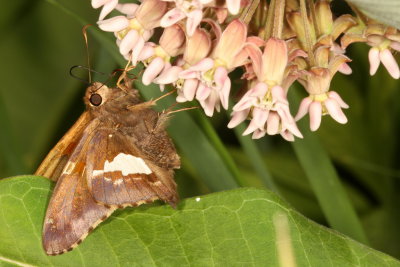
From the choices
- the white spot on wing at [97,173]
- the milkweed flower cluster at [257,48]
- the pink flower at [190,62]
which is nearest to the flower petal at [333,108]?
the milkweed flower cluster at [257,48]

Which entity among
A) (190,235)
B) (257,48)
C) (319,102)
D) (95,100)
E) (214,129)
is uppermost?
(257,48)

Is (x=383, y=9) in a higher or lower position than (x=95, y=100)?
higher

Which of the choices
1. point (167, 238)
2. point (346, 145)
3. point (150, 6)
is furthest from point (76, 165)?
point (346, 145)

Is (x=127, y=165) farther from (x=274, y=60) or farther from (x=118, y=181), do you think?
(x=274, y=60)

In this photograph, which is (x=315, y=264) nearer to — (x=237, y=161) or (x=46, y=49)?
(x=237, y=161)

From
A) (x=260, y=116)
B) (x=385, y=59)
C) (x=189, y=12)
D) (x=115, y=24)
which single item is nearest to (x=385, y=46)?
(x=385, y=59)

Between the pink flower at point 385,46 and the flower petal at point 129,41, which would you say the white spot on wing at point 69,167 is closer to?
the flower petal at point 129,41

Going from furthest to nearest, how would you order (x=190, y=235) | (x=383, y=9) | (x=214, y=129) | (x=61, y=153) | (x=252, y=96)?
(x=214, y=129) < (x=61, y=153) < (x=190, y=235) < (x=252, y=96) < (x=383, y=9)

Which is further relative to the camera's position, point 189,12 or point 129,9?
point 129,9
